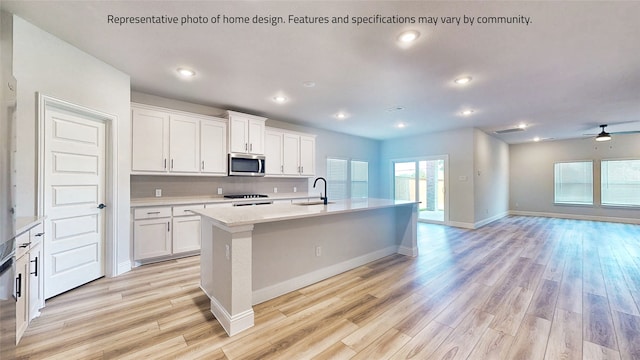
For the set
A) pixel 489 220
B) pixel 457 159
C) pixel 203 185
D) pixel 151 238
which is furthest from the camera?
pixel 489 220

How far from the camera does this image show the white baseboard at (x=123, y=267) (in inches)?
125

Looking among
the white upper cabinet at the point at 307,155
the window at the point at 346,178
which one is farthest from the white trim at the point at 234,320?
the window at the point at 346,178

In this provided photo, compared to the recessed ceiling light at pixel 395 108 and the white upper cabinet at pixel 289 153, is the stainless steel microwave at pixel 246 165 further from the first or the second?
the recessed ceiling light at pixel 395 108

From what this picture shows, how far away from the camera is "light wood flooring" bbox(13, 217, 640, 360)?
1803mm

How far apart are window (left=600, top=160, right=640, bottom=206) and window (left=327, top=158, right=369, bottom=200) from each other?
6.99m

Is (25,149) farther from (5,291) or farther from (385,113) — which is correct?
(385,113)

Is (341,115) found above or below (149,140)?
above

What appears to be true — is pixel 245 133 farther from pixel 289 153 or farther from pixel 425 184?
pixel 425 184

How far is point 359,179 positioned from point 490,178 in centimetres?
382

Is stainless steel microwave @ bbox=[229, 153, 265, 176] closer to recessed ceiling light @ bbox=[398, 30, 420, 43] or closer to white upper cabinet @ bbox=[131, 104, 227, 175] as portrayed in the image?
white upper cabinet @ bbox=[131, 104, 227, 175]

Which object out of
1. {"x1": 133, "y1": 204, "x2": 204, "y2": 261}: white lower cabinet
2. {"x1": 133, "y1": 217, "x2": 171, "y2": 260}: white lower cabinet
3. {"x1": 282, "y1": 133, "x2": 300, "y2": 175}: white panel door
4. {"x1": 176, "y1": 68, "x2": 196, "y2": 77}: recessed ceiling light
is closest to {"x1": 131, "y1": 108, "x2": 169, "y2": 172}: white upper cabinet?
{"x1": 133, "y1": 204, "x2": 204, "y2": 261}: white lower cabinet

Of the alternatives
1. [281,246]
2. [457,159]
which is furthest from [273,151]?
[457,159]

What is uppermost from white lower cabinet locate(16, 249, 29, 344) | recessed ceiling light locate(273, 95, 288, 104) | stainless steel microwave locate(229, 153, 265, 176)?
recessed ceiling light locate(273, 95, 288, 104)

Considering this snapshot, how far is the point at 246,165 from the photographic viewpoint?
15.5ft
